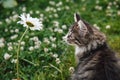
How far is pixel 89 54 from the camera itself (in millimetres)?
4805

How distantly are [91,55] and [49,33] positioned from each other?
208cm

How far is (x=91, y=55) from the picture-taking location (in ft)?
15.4

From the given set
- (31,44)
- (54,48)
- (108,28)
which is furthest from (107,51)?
(108,28)

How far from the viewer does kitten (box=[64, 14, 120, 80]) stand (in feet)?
13.3

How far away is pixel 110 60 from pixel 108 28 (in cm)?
300

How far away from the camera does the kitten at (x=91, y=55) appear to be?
407 cm

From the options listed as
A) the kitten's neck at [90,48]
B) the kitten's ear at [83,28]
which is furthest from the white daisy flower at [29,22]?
the kitten's neck at [90,48]

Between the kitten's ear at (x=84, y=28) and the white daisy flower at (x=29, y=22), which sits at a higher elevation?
the white daisy flower at (x=29, y=22)

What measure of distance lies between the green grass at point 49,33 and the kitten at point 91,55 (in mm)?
511

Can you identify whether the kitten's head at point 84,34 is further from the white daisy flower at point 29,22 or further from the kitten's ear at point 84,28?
the white daisy flower at point 29,22

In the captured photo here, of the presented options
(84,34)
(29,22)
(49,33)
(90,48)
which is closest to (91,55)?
(90,48)

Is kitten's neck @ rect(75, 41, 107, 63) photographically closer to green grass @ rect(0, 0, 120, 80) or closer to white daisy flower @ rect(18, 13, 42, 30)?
green grass @ rect(0, 0, 120, 80)

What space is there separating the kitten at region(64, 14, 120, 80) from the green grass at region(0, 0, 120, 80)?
51 centimetres

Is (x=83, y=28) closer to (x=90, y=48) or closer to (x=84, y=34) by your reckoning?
(x=84, y=34)
